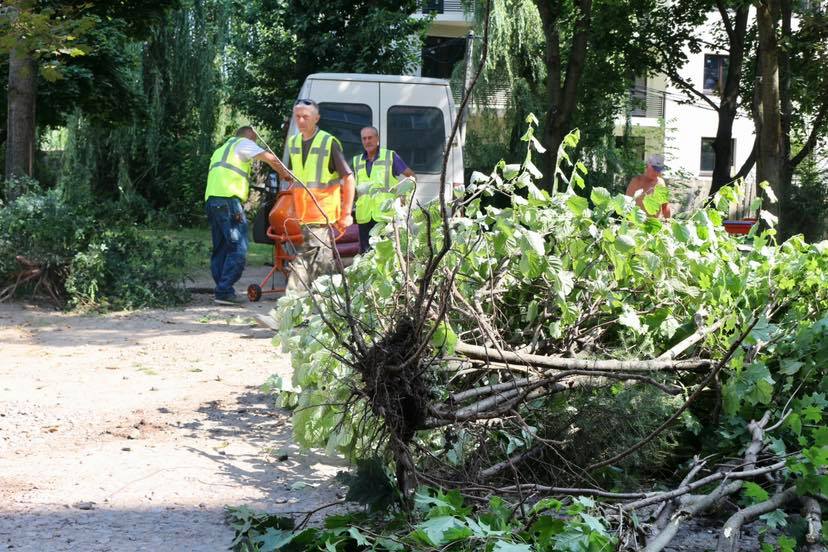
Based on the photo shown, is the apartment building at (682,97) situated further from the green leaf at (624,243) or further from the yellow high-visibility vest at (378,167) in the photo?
the green leaf at (624,243)

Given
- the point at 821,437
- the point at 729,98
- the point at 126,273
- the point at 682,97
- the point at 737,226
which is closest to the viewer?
the point at 821,437

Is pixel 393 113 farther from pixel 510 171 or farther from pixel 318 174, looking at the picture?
pixel 510 171

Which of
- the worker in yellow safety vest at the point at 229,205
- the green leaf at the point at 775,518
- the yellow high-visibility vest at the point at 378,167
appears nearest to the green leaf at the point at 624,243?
the green leaf at the point at 775,518

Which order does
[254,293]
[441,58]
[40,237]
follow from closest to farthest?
[40,237] → [254,293] → [441,58]

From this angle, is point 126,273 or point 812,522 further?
point 126,273

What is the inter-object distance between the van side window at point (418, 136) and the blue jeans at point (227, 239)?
2.28 meters

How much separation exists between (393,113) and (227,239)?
8.80ft

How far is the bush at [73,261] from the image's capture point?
1045 centimetres

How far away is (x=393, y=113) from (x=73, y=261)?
4065 mm

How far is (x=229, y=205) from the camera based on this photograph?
36.0ft

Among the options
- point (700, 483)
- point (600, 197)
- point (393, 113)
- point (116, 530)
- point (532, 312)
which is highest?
point (393, 113)

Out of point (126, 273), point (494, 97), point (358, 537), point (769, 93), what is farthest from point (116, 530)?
point (494, 97)

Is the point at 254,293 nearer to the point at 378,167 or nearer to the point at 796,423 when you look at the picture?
the point at 378,167

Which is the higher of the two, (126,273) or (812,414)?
(812,414)
